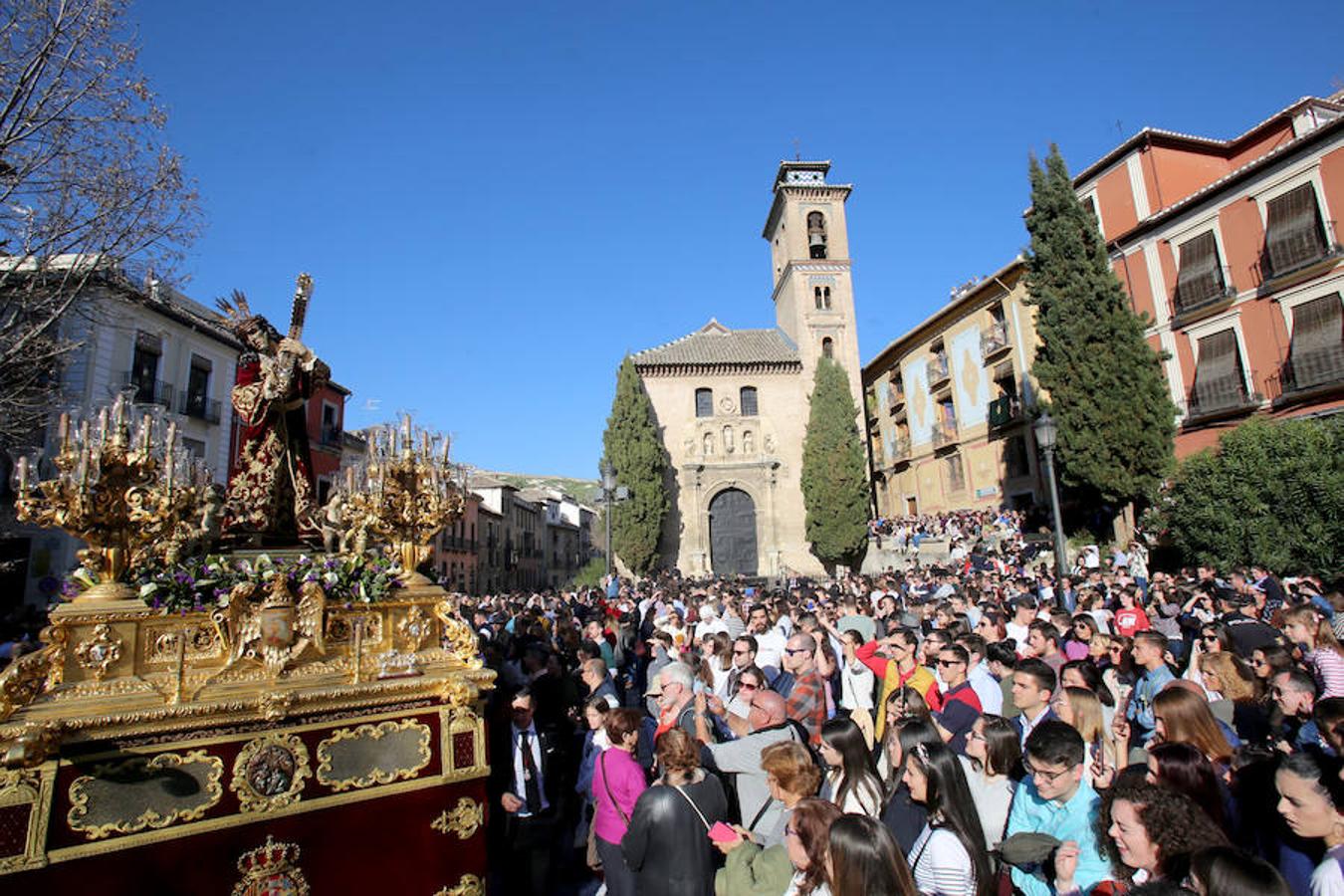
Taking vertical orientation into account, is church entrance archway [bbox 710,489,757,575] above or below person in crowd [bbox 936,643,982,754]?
above

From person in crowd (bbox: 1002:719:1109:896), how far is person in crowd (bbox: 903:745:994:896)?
14cm

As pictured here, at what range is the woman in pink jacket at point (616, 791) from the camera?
3.82 metres

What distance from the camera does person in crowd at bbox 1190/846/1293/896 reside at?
1790 mm

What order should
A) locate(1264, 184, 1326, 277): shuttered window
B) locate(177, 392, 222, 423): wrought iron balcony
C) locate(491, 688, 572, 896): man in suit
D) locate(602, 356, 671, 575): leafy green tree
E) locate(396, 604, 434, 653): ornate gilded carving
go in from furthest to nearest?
locate(602, 356, 671, 575): leafy green tree, locate(177, 392, 222, 423): wrought iron balcony, locate(1264, 184, 1326, 277): shuttered window, locate(491, 688, 572, 896): man in suit, locate(396, 604, 434, 653): ornate gilded carving

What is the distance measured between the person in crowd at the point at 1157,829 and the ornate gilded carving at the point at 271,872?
3761mm

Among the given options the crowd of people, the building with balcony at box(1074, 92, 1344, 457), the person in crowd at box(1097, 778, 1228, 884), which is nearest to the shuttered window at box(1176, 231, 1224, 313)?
the building with balcony at box(1074, 92, 1344, 457)

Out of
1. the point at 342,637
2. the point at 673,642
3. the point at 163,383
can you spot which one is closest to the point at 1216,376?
the point at 673,642

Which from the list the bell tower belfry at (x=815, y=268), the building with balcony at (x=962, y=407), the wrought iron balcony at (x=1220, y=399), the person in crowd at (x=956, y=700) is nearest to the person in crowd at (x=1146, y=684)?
the person in crowd at (x=956, y=700)

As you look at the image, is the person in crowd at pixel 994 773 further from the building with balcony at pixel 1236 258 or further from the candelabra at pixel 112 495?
the building with balcony at pixel 1236 258

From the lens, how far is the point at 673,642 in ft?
28.3

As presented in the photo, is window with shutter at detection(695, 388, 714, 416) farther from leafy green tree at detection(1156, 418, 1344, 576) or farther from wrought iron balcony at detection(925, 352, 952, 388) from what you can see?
leafy green tree at detection(1156, 418, 1344, 576)

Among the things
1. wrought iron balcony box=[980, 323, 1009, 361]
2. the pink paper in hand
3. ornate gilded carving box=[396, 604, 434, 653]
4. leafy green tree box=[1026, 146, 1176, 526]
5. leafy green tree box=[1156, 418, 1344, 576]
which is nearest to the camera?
the pink paper in hand

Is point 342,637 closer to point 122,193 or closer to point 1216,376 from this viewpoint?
point 122,193

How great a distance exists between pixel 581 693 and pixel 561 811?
193cm
